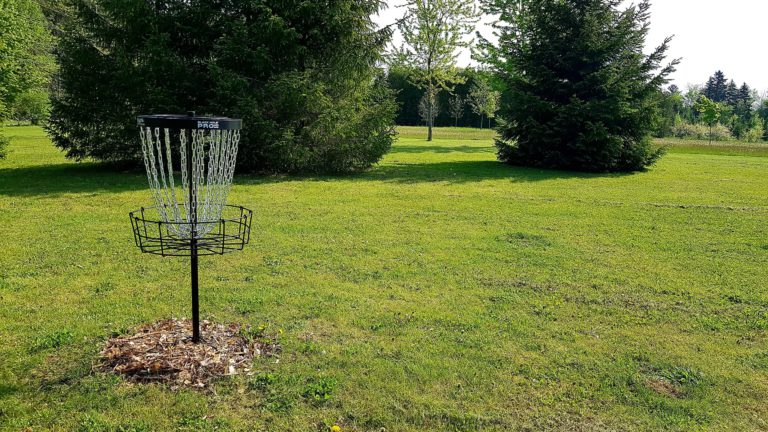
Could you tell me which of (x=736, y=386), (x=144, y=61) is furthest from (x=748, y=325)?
(x=144, y=61)

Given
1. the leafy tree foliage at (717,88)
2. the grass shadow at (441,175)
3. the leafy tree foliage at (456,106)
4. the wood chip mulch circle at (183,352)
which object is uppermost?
the leafy tree foliage at (717,88)

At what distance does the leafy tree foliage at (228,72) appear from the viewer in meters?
13.6

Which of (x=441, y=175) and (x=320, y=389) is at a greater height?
(x=441, y=175)

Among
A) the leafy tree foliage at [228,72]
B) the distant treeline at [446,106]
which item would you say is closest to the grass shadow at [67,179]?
the leafy tree foliage at [228,72]

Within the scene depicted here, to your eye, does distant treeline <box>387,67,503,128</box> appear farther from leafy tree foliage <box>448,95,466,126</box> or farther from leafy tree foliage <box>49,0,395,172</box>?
leafy tree foliage <box>49,0,395,172</box>

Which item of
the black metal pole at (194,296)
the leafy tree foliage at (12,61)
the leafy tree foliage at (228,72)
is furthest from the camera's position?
the leafy tree foliage at (12,61)

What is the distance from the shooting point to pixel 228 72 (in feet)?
44.7

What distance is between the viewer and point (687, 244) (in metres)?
7.91

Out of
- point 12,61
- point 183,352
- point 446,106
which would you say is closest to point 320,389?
point 183,352

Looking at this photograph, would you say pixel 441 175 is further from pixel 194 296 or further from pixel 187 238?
pixel 187 238

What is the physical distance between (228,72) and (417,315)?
10.7 metres

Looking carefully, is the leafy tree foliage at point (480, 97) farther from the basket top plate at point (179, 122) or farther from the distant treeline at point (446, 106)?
the basket top plate at point (179, 122)

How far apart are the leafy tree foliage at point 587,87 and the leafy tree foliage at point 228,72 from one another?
6.73 metres

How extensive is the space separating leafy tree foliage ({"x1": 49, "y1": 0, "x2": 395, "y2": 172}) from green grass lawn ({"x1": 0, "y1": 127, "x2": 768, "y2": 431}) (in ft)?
14.7
